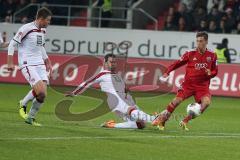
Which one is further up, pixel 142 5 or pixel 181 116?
pixel 142 5

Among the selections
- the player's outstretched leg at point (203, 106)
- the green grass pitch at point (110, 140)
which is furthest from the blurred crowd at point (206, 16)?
the player's outstretched leg at point (203, 106)

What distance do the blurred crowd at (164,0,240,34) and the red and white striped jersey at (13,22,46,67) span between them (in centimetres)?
1492

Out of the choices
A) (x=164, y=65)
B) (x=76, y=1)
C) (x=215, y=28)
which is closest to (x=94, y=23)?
(x=76, y=1)

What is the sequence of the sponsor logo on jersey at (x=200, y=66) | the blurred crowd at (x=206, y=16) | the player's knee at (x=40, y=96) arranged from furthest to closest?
1. the blurred crowd at (x=206, y=16)
2. the sponsor logo on jersey at (x=200, y=66)
3. the player's knee at (x=40, y=96)

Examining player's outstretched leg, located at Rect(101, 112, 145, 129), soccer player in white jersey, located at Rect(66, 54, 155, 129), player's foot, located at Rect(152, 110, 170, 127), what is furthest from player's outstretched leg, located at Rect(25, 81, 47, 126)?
player's foot, located at Rect(152, 110, 170, 127)

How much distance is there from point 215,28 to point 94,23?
5.35 m

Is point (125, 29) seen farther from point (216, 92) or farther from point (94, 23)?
point (216, 92)

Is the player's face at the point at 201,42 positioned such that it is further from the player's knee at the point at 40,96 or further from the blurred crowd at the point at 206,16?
the blurred crowd at the point at 206,16

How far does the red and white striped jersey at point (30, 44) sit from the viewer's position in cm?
1565

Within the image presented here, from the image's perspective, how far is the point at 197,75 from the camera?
52.3 feet

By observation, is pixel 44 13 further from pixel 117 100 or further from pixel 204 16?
pixel 204 16

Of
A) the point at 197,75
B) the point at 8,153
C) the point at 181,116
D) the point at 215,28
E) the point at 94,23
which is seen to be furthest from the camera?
the point at 94,23

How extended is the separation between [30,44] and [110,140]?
303cm

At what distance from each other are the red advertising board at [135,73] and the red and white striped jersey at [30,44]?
31.6ft
